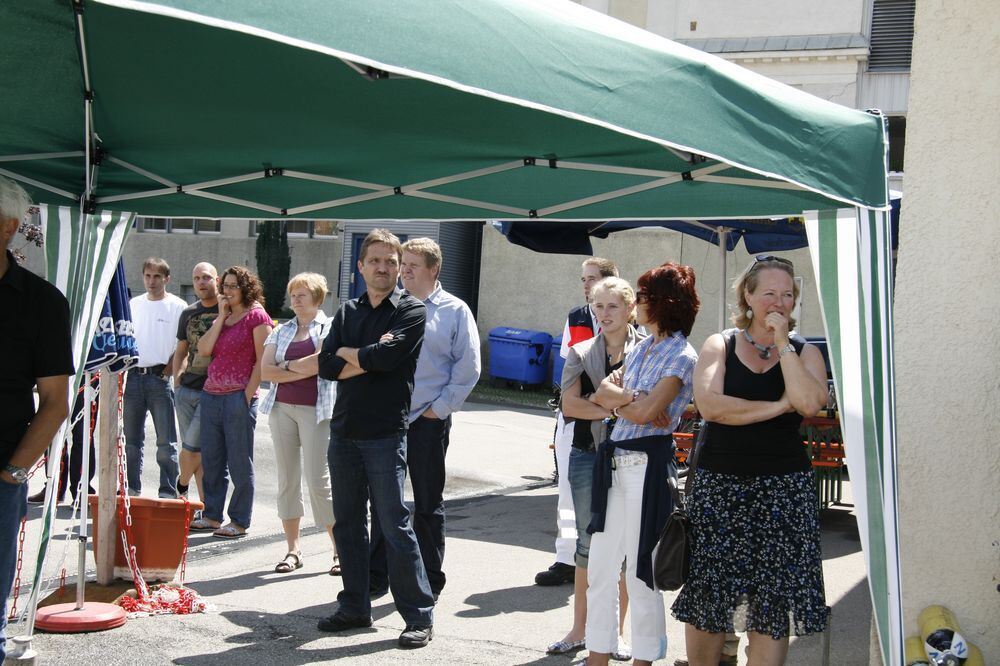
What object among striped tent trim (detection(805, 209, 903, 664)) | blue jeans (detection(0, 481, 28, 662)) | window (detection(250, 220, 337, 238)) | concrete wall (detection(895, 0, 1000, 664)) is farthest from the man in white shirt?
window (detection(250, 220, 337, 238))

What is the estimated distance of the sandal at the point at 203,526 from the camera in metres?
7.82

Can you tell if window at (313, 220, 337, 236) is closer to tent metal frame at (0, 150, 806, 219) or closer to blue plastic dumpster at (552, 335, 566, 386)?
blue plastic dumpster at (552, 335, 566, 386)

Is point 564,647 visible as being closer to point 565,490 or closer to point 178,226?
point 565,490

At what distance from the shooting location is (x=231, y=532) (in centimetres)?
772

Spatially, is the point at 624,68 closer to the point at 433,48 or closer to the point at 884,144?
the point at 433,48

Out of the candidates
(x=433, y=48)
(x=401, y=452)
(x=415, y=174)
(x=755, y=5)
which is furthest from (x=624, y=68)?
(x=755, y=5)

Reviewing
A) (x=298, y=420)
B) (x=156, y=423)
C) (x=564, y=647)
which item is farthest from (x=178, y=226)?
(x=564, y=647)

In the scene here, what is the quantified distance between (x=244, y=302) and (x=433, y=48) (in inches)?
201

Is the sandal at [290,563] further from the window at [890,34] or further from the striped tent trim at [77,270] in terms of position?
the window at [890,34]

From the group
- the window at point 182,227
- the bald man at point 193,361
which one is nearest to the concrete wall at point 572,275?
the window at point 182,227

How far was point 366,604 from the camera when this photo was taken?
5582 mm

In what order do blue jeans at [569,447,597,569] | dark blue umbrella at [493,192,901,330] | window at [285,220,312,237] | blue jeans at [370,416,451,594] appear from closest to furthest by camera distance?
1. blue jeans at [569,447,597,569]
2. blue jeans at [370,416,451,594]
3. dark blue umbrella at [493,192,901,330]
4. window at [285,220,312,237]

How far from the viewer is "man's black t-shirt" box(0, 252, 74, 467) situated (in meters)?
3.62

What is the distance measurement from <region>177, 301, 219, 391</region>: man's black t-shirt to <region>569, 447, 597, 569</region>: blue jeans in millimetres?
3857
